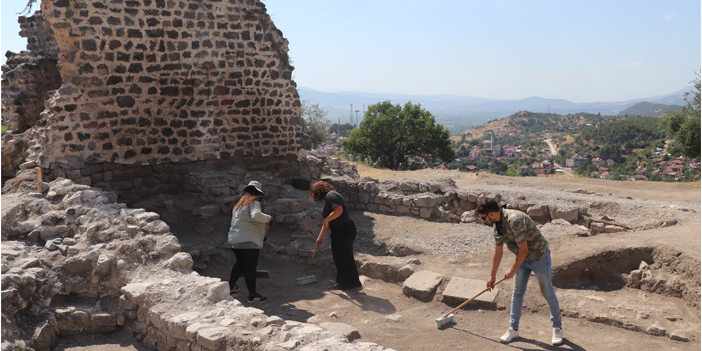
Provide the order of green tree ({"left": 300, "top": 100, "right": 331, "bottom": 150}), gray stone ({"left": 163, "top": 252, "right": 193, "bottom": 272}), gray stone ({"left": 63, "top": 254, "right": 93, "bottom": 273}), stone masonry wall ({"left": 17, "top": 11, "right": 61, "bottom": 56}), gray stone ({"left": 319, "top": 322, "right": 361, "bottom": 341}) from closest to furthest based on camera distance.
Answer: gray stone ({"left": 319, "top": 322, "right": 361, "bottom": 341}) → gray stone ({"left": 63, "top": 254, "right": 93, "bottom": 273}) → gray stone ({"left": 163, "top": 252, "right": 193, "bottom": 272}) → stone masonry wall ({"left": 17, "top": 11, "right": 61, "bottom": 56}) → green tree ({"left": 300, "top": 100, "right": 331, "bottom": 150})

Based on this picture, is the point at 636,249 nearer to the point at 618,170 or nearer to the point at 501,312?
the point at 501,312

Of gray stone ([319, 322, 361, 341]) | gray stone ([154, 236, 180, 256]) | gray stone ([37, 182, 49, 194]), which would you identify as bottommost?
gray stone ([319, 322, 361, 341])

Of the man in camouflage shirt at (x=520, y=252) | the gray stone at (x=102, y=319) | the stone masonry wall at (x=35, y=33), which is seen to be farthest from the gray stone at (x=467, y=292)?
the stone masonry wall at (x=35, y=33)

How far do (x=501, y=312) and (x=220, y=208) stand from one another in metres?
5.59

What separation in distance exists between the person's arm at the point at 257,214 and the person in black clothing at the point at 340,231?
76cm

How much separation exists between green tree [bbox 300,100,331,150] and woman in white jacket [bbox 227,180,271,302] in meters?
21.9

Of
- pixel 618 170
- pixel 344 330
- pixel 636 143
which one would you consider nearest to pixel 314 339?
pixel 344 330

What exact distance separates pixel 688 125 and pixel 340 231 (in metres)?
22.8

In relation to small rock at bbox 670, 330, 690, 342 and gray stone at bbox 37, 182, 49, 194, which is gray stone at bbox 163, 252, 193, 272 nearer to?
gray stone at bbox 37, 182, 49, 194

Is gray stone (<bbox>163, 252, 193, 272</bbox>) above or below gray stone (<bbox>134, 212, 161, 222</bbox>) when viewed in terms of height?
below

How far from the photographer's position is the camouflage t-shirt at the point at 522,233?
4.64 m

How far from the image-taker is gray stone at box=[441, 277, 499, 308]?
5.78 metres

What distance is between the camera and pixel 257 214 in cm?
586

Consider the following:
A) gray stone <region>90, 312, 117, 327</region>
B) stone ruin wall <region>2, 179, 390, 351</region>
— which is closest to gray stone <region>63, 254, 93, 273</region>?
stone ruin wall <region>2, 179, 390, 351</region>
